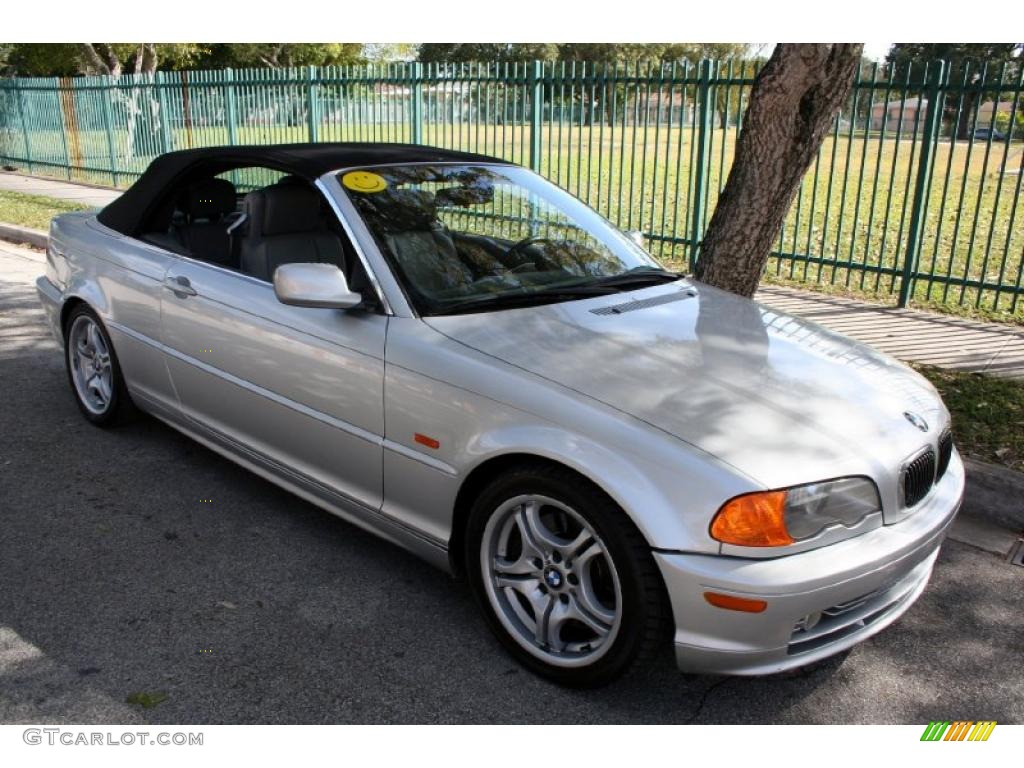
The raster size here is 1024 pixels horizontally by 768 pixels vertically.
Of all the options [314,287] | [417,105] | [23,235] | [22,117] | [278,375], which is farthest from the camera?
[22,117]

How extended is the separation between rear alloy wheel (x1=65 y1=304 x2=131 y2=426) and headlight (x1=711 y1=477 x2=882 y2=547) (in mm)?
3494

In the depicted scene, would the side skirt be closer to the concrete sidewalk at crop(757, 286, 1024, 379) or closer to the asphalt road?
the asphalt road

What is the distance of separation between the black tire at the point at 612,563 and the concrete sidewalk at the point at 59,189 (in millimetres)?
12982

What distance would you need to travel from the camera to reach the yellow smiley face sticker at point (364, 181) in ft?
12.2

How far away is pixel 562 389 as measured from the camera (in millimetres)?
2838

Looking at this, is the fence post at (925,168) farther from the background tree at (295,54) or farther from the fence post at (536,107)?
the background tree at (295,54)

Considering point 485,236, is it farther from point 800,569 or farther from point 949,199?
point 949,199

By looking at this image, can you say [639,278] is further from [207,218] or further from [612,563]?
[207,218]

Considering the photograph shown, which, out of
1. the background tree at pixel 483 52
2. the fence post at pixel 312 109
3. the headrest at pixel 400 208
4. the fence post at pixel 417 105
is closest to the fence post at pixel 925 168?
the headrest at pixel 400 208

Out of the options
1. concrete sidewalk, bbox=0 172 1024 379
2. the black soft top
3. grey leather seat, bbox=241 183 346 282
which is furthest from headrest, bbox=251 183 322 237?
concrete sidewalk, bbox=0 172 1024 379

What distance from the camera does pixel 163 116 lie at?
15930mm

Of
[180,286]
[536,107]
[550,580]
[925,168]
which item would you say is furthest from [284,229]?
[536,107]

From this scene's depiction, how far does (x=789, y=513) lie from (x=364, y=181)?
2205 mm

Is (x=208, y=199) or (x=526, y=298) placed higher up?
(x=208, y=199)
